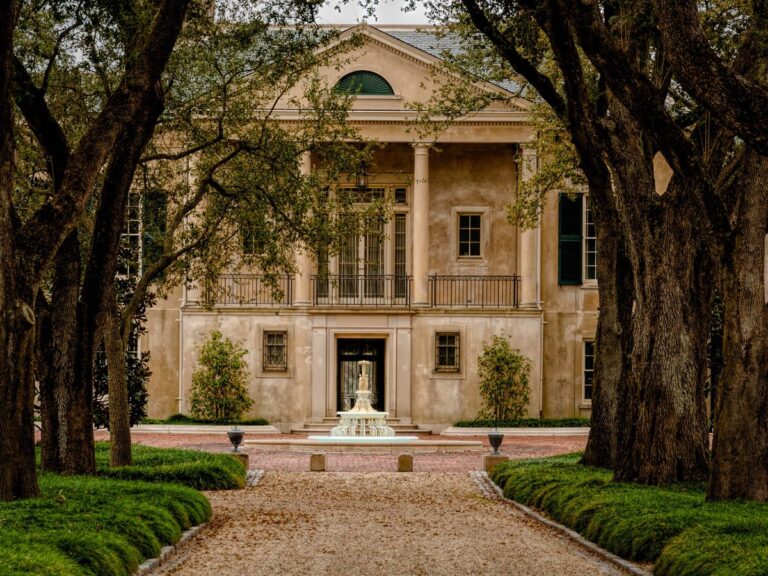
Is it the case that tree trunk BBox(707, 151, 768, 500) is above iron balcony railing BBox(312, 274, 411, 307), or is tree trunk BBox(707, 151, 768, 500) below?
below

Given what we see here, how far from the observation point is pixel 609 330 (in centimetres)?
1945

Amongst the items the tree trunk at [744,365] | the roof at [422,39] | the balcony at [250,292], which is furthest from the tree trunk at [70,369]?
the roof at [422,39]

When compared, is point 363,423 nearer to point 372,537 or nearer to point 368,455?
point 368,455

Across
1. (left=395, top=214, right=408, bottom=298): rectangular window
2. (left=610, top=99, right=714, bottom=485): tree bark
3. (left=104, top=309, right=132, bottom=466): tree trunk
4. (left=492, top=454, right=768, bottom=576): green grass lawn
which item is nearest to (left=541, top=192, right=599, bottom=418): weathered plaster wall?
(left=395, top=214, right=408, bottom=298): rectangular window

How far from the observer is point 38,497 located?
503 inches

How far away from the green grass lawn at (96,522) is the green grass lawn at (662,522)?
4.20m

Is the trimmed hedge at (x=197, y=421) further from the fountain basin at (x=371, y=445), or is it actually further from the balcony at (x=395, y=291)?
the fountain basin at (x=371, y=445)

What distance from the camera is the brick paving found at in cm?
2536

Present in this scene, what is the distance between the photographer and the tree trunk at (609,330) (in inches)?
733

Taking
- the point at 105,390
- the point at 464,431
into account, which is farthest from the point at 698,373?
the point at 464,431

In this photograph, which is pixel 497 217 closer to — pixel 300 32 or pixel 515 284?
pixel 515 284

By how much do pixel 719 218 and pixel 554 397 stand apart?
24.3 meters

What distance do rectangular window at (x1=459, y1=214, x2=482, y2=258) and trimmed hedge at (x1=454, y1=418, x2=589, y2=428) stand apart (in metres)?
5.27

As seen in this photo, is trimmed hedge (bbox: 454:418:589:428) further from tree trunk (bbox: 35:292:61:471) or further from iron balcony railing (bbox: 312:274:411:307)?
tree trunk (bbox: 35:292:61:471)
